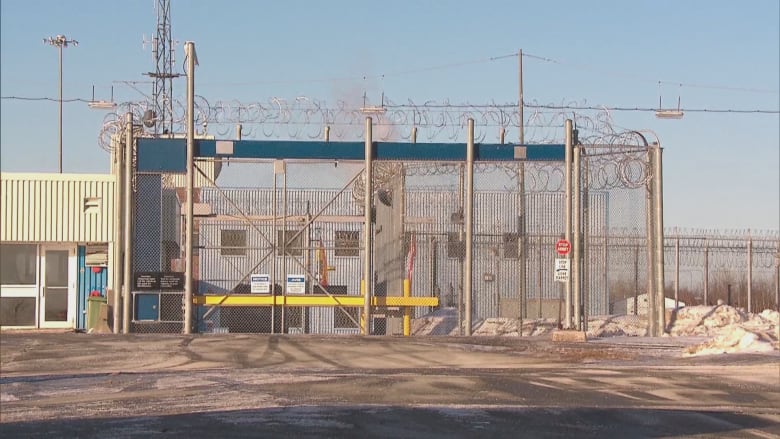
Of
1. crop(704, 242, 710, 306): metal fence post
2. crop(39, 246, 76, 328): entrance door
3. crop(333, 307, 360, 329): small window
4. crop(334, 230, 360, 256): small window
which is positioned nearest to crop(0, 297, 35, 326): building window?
crop(39, 246, 76, 328): entrance door

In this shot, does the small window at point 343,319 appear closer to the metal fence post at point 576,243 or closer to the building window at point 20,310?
the metal fence post at point 576,243

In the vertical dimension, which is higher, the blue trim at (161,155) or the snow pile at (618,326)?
the blue trim at (161,155)

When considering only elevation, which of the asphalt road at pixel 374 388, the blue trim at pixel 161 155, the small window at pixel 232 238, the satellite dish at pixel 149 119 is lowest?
the asphalt road at pixel 374 388

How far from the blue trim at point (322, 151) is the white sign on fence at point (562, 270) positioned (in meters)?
2.53

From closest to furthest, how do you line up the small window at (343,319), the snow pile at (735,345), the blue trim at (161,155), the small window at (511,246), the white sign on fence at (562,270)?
the snow pile at (735,345) → the white sign on fence at (562,270) → the blue trim at (161,155) → the small window at (511,246) → the small window at (343,319)

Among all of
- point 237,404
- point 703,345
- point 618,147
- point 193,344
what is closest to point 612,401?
point 237,404

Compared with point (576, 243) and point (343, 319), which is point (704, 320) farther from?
point (343, 319)

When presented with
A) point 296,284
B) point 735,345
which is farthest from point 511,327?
point 735,345

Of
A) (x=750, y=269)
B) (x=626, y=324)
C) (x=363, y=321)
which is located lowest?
(x=626, y=324)

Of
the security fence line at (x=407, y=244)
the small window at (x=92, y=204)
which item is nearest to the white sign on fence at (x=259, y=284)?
the security fence line at (x=407, y=244)

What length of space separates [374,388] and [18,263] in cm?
1418

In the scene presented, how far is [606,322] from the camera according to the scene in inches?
931

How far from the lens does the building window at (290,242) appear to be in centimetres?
2142

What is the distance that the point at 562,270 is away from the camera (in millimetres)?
20828
